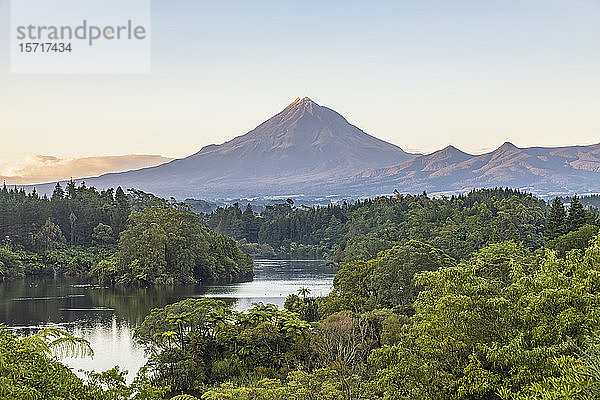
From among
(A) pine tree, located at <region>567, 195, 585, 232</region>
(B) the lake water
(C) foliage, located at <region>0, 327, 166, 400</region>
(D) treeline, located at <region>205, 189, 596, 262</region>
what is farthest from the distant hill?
(C) foliage, located at <region>0, 327, 166, 400</region>

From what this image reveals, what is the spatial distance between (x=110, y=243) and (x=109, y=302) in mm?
18178

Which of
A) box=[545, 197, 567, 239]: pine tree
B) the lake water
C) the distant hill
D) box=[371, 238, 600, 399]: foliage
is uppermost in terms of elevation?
the distant hill

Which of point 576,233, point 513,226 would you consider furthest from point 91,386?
point 513,226

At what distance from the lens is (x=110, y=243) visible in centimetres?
4778

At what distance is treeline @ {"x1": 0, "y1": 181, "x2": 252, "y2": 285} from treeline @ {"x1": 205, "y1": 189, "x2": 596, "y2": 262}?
985 centimetres

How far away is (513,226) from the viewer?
37625mm

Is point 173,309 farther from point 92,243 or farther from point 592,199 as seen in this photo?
point 592,199

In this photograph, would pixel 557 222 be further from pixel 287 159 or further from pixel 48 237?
pixel 287 159

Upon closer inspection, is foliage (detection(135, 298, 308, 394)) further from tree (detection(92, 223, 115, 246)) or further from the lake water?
tree (detection(92, 223, 115, 246))

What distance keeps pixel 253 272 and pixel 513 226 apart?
18.1 meters

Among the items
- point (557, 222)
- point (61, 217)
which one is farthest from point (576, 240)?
point (61, 217)

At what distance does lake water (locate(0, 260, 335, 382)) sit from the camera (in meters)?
19.9

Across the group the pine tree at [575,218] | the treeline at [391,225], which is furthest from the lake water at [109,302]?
the pine tree at [575,218]

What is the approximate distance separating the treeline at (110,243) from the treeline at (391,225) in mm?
9848
